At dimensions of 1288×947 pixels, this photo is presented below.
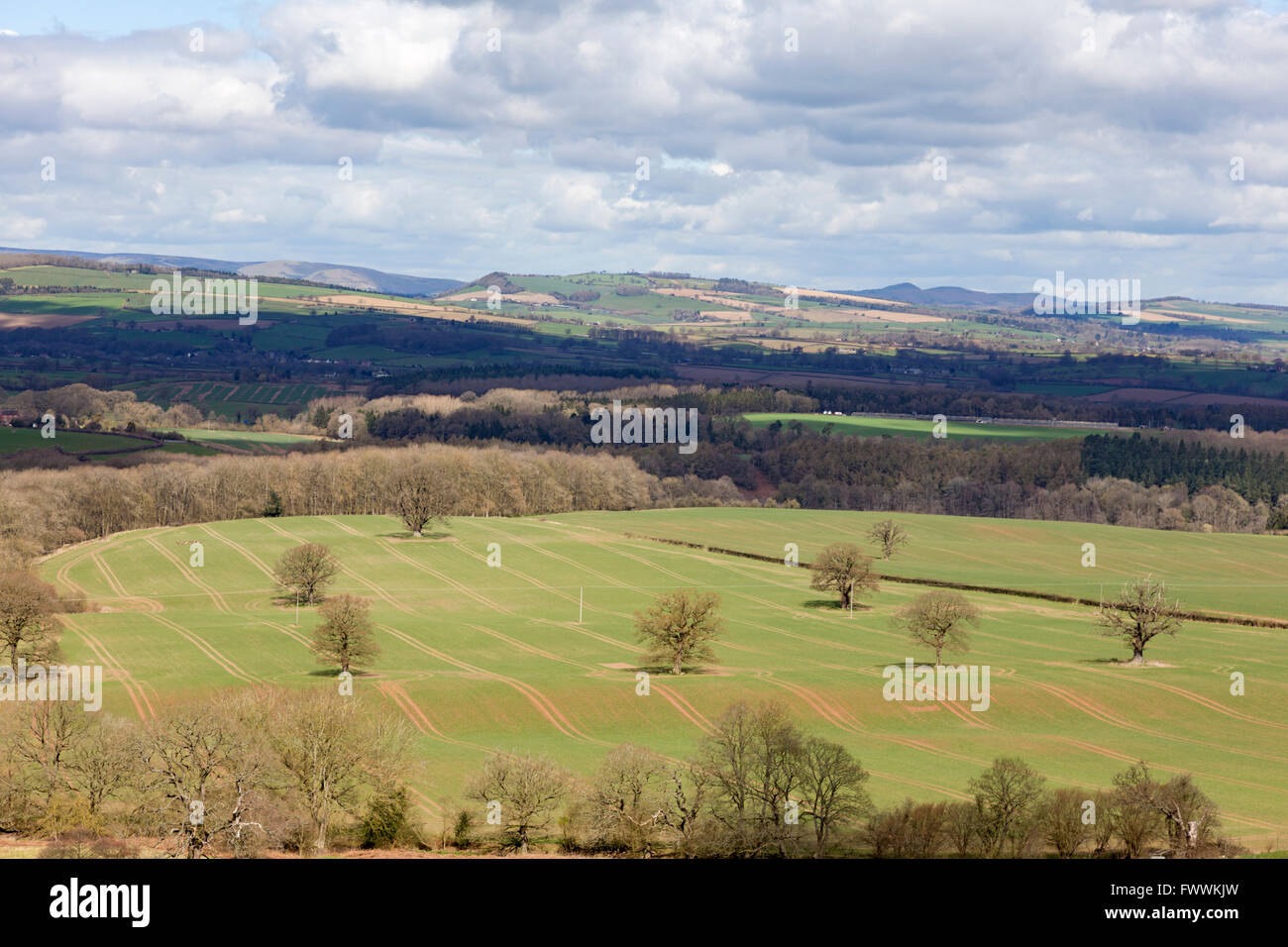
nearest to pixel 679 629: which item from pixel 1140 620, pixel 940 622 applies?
pixel 940 622

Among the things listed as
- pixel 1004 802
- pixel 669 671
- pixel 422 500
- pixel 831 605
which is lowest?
pixel 831 605

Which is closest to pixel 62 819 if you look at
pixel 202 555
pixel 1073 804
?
pixel 1073 804

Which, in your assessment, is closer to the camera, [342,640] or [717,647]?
[342,640]

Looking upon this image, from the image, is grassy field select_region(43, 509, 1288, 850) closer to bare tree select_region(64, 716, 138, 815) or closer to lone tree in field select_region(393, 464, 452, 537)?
lone tree in field select_region(393, 464, 452, 537)

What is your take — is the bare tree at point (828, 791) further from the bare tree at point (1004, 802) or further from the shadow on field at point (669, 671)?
the shadow on field at point (669, 671)

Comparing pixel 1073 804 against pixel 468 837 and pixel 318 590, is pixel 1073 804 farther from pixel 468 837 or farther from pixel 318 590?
pixel 318 590

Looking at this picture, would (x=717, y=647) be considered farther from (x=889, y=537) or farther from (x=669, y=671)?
(x=889, y=537)
